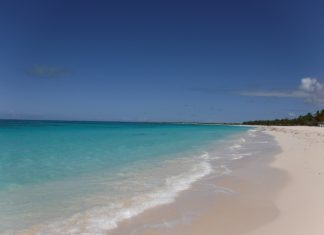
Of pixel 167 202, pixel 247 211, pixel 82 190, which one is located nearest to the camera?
pixel 247 211

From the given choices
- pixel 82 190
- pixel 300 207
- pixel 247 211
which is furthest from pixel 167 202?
pixel 300 207

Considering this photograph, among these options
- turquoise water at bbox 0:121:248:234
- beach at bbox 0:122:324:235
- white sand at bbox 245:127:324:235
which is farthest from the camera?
turquoise water at bbox 0:121:248:234

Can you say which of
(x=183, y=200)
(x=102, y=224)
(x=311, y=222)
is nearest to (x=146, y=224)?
(x=102, y=224)

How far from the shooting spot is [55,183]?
8.23 m

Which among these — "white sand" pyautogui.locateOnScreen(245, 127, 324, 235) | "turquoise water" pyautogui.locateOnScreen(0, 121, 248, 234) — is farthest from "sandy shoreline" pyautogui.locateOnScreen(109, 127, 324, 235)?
"turquoise water" pyautogui.locateOnScreen(0, 121, 248, 234)

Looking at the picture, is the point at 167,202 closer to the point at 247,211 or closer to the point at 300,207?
the point at 247,211

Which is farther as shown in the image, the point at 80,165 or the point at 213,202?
the point at 80,165

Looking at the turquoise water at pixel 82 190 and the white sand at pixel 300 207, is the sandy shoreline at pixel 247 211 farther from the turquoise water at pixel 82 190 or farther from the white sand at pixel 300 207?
the turquoise water at pixel 82 190

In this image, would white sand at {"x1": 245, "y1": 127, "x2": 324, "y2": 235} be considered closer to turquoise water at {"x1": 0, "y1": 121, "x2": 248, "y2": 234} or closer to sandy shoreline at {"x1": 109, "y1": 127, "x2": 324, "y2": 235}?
sandy shoreline at {"x1": 109, "y1": 127, "x2": 324, "y2": 235}

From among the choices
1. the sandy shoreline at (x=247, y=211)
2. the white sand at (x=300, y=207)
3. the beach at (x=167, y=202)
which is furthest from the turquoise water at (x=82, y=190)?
the white sand at (x=300, y=207)

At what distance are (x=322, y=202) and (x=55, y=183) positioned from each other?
672 cm

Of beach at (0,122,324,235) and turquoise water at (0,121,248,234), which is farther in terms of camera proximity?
turquoise water at (0,121,248,234)

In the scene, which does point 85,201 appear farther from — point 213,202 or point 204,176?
point 204,176

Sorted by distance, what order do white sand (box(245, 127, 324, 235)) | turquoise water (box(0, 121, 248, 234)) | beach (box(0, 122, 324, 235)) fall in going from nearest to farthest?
1. white sand (box(245, 127, 324, 235))
2. beach (box(0, 122, 324, 235))
3. turquoise water (box(0, 121, 248, 234))
